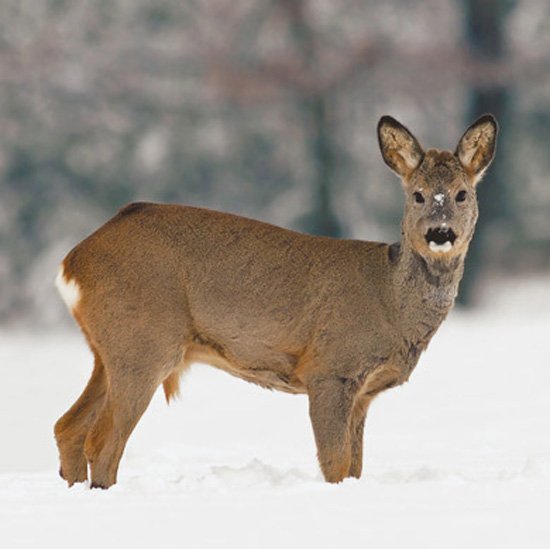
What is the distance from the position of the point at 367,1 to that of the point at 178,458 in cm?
1177

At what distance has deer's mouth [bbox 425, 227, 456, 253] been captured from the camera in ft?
23.3

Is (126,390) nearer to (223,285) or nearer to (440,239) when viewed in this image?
(223,285)

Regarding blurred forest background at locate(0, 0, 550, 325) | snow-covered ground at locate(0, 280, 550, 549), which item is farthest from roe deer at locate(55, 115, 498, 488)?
blurred forest background at locate(0, 0, 550, 325)

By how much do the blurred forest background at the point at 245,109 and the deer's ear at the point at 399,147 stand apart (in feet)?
37.2

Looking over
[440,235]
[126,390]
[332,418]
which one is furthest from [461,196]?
[126,390]

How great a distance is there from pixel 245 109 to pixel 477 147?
12414 millimetres

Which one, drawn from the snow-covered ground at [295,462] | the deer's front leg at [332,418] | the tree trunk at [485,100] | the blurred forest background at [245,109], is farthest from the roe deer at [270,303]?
the tree trunk at [485,100]

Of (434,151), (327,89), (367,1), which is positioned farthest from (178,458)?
(367,1)

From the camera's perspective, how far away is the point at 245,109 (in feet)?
64.7

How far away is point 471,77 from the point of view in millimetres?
18938

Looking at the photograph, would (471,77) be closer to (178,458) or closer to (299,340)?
(178,458)

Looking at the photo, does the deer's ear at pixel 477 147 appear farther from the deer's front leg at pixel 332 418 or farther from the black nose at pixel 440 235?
the deer's front leg at pixel 332 418

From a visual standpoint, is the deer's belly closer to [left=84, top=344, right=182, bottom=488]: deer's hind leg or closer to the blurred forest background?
[left=84, top=344, right=182, bottom=488]: deer's hind leg

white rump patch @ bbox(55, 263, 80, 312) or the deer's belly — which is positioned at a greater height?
white rump patch @ bbox(55, 263, 80, 312)
